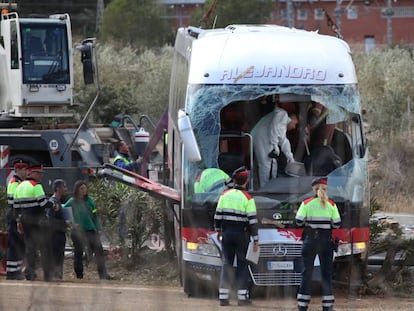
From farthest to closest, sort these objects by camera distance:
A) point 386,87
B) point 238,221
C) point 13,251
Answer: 1. point 386,87
2. point 13,251
3. point 238,221

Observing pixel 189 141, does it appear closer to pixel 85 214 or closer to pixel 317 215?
pixel 85 214

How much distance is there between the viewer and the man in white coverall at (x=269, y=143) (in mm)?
12570

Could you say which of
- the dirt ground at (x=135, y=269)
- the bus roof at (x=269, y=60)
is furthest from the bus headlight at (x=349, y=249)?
the dirt ground at (x=135, y=269)

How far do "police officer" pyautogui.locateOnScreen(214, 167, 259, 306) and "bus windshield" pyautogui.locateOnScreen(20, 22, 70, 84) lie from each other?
1202 centimetres

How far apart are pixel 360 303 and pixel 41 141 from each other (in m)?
10.3

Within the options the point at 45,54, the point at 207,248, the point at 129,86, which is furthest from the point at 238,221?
the point at 129,86

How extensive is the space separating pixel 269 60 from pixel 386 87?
24156 millimetres

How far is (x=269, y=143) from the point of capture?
12625 millimetres

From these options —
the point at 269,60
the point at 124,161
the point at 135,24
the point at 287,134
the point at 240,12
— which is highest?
the point at 269,60

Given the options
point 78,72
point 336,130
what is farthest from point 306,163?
point 78,72

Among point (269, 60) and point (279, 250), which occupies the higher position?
point (269, 60)

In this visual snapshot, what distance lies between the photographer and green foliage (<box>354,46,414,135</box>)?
31.3 m

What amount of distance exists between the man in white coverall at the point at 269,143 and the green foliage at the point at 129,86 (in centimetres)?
2031

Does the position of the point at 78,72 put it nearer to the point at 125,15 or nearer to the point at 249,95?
the point at 125,15
